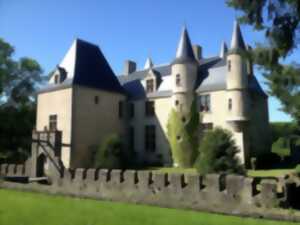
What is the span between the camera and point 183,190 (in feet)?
40.7

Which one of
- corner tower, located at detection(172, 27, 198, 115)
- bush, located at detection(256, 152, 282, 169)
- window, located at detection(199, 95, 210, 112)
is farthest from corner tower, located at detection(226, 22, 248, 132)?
corner tower, located at detection(172, 27, 198, 115)

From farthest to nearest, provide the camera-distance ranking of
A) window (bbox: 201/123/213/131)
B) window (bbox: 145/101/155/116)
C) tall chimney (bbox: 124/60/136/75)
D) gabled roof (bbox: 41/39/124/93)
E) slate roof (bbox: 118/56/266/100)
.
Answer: tall chimney (bbox: 124/60/136/75) → window (bbox: 145/101/155/116) → gabled roof (bbox: 41/39/124/93) → slate roof (bbox: 118/56/266/100) → window (bbox: 201/123/213/131)

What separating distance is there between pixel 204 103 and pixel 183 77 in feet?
9.83

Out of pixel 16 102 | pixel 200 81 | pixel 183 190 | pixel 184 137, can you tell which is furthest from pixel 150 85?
pixel 183 190

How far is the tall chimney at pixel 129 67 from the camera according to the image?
40.3 meters

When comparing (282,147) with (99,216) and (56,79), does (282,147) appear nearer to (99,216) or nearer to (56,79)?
(56,79)

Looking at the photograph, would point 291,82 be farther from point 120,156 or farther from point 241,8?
point 120,156

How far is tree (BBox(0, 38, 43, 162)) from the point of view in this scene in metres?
36.8

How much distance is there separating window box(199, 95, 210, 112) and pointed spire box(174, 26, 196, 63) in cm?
372

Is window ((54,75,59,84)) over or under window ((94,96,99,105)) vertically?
over

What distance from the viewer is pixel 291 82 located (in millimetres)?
14281

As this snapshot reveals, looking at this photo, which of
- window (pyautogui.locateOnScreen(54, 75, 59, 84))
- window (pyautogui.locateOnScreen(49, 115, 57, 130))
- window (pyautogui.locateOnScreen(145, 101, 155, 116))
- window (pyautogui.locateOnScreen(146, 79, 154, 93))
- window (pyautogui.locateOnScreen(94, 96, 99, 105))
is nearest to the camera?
window (pyautogui.locateOnScreen(49, 115, 57, 130))

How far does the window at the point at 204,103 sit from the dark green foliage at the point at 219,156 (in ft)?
49.8

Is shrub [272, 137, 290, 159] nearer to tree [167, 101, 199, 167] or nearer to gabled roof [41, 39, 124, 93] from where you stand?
tree [167, 101, 199, 167]
